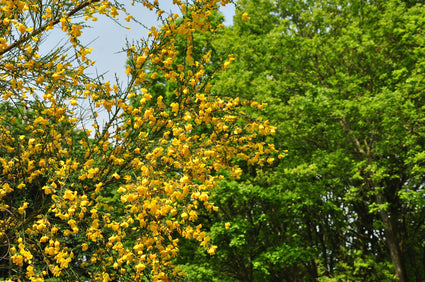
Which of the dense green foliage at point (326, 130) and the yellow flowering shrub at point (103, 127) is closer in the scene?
the yellow flowering shrub at point (103, 127)

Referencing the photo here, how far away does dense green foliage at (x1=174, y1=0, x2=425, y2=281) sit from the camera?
30.8ft

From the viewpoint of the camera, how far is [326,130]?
36.9ft

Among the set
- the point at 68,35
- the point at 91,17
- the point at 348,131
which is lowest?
the point at 68,35

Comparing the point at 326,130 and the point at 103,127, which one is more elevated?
the point at 326,130

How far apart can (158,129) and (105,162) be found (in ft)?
2.34

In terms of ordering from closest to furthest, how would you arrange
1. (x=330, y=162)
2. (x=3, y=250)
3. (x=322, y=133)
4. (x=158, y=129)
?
(x=158, y=129) < (x=3, y=250) < (x=330, y=162) < (x=322, y=133)

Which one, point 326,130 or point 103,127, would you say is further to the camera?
point 326,130

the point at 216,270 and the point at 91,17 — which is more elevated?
the point at 91,17

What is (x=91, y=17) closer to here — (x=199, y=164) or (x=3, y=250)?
(x=199, y=164)

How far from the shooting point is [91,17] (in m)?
4.08

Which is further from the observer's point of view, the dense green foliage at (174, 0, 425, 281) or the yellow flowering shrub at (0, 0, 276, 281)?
the dense green foliage at (174, 0, 425, 281)

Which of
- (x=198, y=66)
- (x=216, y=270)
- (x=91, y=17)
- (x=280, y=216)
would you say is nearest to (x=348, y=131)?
(x=280, y=216)

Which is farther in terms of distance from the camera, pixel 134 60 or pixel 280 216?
pixel 280 216

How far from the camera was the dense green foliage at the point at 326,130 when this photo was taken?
939 centimetres
